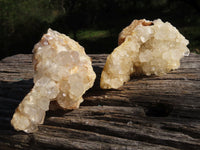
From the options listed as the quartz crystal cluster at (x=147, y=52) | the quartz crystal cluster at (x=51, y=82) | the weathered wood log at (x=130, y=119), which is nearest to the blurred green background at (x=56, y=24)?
the quartz crystal cluster at (x=147, y=52)

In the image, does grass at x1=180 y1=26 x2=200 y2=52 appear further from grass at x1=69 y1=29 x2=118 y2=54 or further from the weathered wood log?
the weathered wood log

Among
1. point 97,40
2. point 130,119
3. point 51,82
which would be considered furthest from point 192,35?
point 51,82

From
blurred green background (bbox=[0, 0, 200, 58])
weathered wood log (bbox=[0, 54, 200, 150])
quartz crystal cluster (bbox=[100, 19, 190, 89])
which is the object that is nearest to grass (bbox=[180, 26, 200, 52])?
blurred green background (bbox=[0, 0, 200, 58])

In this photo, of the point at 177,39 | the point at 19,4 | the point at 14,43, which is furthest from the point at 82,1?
the point at 177,39

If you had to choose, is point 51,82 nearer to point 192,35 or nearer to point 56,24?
point 192,35

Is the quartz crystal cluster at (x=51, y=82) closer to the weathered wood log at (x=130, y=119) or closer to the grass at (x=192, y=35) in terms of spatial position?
the weathered wood log at (x=130, y=119)

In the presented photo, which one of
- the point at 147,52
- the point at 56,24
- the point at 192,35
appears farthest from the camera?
the point at 56,24
